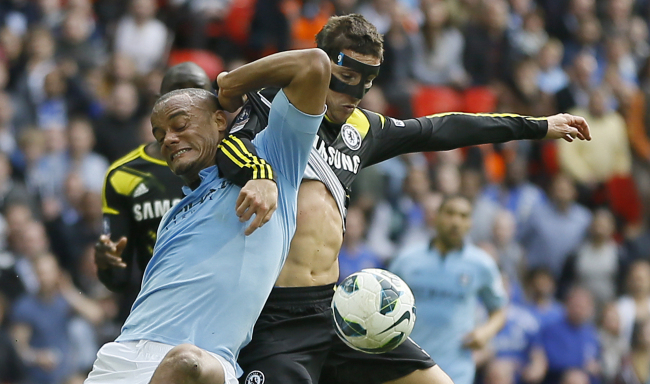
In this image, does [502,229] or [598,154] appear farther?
[598,154]

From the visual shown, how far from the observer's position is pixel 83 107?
1138cm

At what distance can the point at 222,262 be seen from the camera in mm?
4684

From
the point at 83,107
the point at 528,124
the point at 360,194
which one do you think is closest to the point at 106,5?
the point at 83,107

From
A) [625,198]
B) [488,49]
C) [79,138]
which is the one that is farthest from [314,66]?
[488,49]

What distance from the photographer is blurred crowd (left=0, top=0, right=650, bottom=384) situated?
10008mm

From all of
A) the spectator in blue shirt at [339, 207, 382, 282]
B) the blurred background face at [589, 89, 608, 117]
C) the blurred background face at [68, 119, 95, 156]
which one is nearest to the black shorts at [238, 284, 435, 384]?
the spectator in blue shirt at [339, 207, 382, 282]

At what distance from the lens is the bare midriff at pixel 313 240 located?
527cm

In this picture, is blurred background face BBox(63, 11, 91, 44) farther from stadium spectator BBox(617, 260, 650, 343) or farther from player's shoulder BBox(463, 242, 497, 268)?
stadium spectator BBox(617, 260, 650, 343)

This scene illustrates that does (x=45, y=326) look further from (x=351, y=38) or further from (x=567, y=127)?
(x=567, y=127)

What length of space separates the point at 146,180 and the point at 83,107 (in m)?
5.19

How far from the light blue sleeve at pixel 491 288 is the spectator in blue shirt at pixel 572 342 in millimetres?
2543

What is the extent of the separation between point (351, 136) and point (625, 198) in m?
8.42

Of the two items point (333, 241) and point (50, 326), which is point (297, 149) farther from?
point (50, 326)

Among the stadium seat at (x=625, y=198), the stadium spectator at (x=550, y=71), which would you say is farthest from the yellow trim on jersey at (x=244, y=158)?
the stadium spectator at (x=550, y=71)
